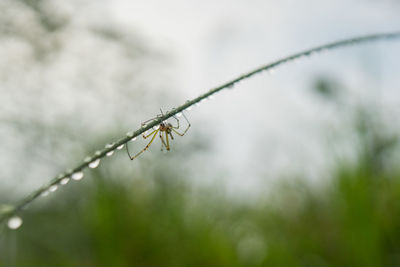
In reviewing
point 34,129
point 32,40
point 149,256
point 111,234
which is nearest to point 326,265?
point 149,256

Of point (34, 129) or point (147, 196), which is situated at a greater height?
point (34, 129)

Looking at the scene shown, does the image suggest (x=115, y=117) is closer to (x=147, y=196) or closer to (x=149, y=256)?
(x=147, y=196)

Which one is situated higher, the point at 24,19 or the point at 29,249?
the point at 24,19

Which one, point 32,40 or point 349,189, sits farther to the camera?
point 32,40

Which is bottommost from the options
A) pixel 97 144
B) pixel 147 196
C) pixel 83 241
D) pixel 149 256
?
pixel 149 256

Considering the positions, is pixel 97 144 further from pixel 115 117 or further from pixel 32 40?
pixel 32 40

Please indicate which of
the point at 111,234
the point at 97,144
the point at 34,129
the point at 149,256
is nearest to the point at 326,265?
the point at 149,256

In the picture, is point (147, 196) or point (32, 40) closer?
point (32, 40)

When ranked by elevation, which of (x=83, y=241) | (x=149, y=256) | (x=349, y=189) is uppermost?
(x=83, y=241)

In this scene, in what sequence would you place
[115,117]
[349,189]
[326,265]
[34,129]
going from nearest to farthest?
[349,189]
[326,265]
[34,129]
[115,117]

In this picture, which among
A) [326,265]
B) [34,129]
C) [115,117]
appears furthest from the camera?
[115,117]
